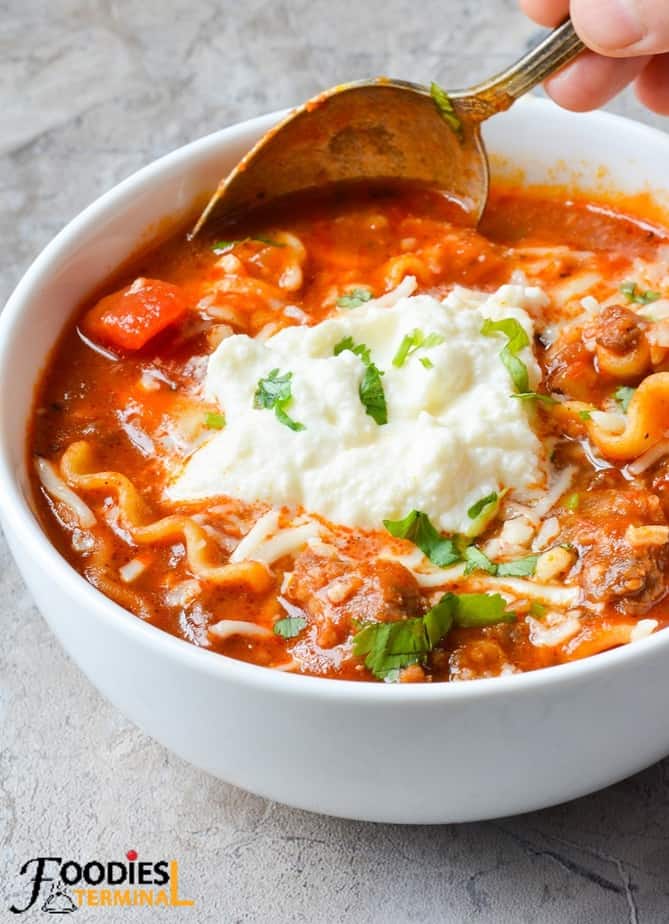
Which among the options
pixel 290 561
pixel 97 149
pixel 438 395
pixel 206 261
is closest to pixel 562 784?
pixel 290 561

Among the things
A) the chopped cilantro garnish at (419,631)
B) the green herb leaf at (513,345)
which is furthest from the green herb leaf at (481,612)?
the green herb leaf at (513,345)

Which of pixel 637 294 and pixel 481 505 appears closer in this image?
pixel 481 505

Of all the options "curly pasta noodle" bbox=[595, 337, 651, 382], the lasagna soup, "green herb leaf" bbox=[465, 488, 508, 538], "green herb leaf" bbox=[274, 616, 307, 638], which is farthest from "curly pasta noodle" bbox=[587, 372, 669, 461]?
"green herb leaf" bbox=[274, 616, 307, 638]

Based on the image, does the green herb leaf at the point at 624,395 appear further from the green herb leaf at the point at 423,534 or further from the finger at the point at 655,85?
the finger at the point at 655,85

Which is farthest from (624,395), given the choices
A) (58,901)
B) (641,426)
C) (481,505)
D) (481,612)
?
(58,901)

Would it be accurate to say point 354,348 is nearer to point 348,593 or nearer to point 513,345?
point 513,345

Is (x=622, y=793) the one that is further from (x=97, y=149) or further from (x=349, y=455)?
(x=97, y=149)
